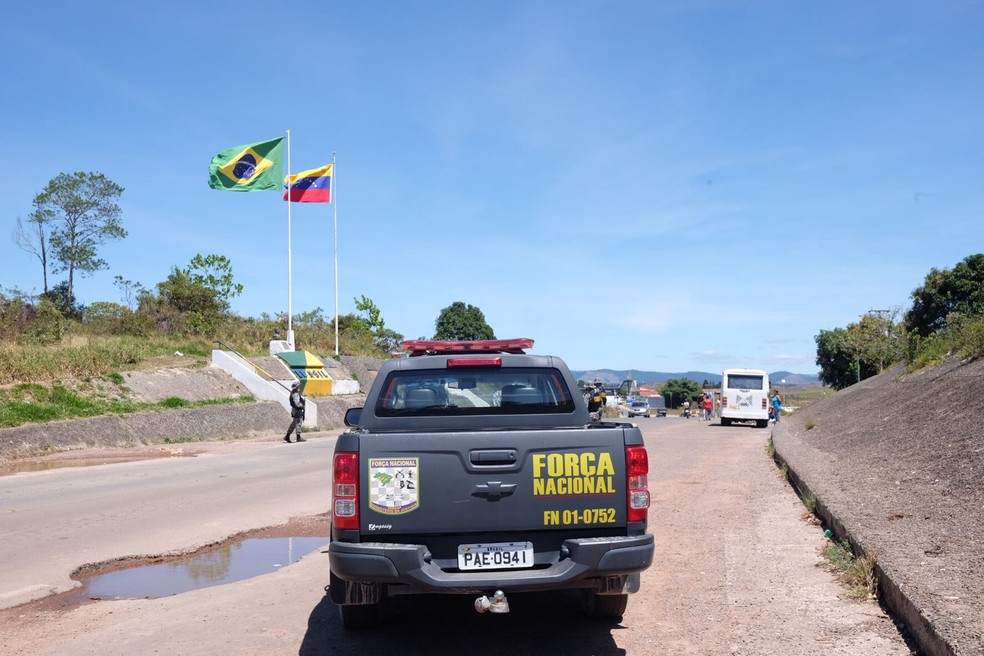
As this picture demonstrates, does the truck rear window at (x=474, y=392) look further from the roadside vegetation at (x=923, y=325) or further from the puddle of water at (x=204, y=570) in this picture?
the roadside vegetation at (x=923, y=325)

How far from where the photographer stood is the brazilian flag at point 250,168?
112 feet

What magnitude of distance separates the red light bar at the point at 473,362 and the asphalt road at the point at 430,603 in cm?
184

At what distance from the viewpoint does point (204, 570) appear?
323 inches

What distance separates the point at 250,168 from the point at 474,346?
30.0 m

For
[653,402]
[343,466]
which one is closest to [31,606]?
[343,466]

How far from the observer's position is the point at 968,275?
140 feet

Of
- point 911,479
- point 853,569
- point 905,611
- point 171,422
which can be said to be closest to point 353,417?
point 905,611

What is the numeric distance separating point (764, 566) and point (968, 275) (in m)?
40.9

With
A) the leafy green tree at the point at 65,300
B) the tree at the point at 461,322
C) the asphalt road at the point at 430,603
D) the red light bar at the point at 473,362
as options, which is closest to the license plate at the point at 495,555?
the asphalt road at the point at 430,603

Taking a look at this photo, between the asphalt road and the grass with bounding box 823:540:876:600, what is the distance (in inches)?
4.8

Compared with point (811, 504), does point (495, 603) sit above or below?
above

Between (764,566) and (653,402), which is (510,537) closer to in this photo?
(764,566)

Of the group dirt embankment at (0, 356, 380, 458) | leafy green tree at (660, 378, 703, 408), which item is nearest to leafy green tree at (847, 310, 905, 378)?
dirt embankment at (0, 356, 380, 458)

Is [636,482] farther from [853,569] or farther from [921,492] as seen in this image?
[921,492]
